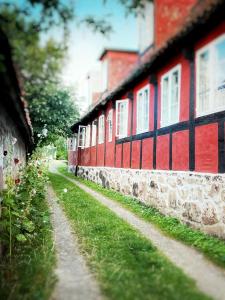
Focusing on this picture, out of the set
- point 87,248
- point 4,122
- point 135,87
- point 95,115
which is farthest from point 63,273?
point 95,115

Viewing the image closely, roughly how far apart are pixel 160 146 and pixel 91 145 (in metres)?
10.8

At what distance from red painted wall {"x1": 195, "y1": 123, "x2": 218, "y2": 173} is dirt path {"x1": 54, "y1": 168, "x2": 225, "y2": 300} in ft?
4.93

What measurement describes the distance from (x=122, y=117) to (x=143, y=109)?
7.59 ft

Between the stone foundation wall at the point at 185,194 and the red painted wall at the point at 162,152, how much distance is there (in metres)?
0.17

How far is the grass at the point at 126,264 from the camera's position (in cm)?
384

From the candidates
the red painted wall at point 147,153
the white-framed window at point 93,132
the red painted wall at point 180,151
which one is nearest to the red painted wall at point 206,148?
the red painted wall at point 180,151

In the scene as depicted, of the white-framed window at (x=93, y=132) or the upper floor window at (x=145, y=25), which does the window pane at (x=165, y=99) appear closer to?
the upper floor window at (x=145, y=25)

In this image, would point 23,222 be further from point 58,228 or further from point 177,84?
point 177,84

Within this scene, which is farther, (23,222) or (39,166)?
(39,166)

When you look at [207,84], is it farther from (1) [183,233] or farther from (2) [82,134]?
(2) [82,134]

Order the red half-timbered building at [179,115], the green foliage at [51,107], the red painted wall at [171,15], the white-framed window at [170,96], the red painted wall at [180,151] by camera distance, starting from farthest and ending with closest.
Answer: the white-framed window at [170,96]
the red painted wall at [180,151]
the red half-timbered building at [179,115]
the red painted wall at [171,15]
the green foliage at [51,107]

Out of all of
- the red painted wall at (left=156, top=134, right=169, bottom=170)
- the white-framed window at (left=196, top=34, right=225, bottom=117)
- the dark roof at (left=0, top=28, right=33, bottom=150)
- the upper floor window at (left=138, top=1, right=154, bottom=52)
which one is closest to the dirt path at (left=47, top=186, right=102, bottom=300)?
the dark roof at (left=0, top=28, right=33, bottom=150)

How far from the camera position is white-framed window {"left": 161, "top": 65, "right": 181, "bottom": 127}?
8152 mm

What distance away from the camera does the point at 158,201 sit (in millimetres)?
9117
